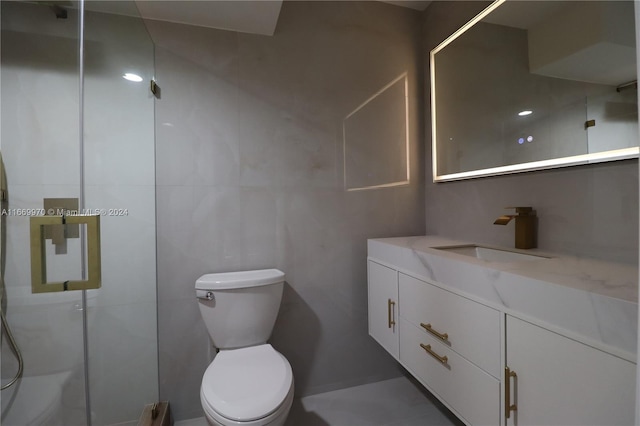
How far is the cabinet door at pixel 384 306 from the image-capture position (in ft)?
4.81

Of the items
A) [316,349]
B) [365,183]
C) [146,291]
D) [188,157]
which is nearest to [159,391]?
[146,291]

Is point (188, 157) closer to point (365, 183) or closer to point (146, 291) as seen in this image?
point (146, 291)

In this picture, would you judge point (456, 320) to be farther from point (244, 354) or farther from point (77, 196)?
point (77, 196)

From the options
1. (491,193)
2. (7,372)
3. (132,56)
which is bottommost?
(7,372)

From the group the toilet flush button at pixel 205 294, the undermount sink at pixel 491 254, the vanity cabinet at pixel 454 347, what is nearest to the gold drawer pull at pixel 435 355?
the vanity cabinet at pixel 454 347

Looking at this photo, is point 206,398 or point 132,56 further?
point 132,56

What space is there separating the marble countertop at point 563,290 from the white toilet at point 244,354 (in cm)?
78

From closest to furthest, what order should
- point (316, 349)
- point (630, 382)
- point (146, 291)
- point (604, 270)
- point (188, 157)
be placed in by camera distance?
point (630, 382) < point (604, 270) < point (146, 291) < point (188, 157) < point (316, 349)

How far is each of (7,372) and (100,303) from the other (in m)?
0.30

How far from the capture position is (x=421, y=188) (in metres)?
1.94

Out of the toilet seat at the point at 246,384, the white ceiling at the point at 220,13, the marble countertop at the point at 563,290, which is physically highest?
the white ceiling at the point at 220,13

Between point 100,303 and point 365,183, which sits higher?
point 365,183

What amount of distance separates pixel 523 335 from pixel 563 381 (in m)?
0.13

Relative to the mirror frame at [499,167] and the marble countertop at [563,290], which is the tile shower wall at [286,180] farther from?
the marble countertop at [563,290]
